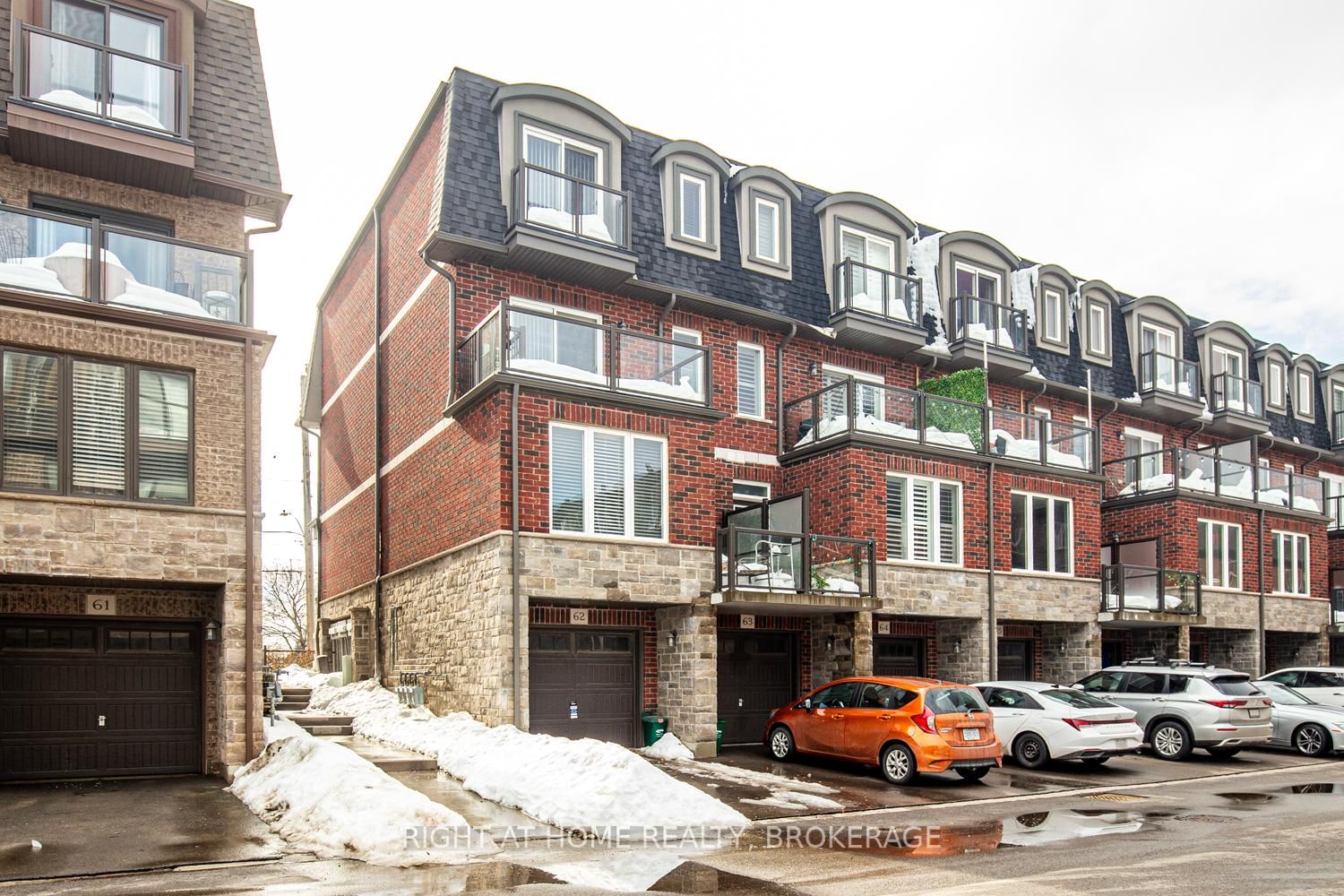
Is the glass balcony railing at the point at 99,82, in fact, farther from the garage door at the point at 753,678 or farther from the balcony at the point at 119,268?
the garage door at the point at 753,678

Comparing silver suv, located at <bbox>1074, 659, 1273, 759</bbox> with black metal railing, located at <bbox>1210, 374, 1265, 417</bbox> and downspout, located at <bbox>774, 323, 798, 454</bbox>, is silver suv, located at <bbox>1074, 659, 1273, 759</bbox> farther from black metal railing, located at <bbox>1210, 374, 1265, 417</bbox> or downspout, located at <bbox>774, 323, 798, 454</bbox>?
black metal railing, located at <bbox>1210, 374, 1265, 417</bbox>

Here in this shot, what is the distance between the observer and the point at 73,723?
→ 49.5 ft

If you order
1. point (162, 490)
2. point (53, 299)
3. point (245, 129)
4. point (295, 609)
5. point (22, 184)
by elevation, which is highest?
point (245, 129)

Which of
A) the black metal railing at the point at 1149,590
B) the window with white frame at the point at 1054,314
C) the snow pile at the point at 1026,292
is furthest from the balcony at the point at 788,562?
the window with white frame at the point at 1054,314

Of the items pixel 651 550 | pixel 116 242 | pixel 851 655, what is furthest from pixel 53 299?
pixel 851 655

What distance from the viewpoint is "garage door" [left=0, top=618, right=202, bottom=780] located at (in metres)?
14.8

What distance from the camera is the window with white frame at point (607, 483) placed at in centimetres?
1759

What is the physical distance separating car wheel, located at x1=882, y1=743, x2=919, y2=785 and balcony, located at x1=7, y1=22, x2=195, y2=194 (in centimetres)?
1288

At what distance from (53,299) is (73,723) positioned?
577cm

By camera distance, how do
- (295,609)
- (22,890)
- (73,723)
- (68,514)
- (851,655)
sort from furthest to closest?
(295,609), (851,655), (73,723), (68,514), (22,890)

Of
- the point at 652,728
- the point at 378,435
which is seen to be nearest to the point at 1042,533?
the point at 652,728

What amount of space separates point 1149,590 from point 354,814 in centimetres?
2029

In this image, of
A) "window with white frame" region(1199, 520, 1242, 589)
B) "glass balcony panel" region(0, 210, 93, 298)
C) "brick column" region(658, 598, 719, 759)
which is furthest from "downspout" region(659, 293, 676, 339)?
"window with white frame" region(1199, 520, 1242, 589)

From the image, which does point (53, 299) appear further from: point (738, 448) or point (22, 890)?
point (738, 448)
